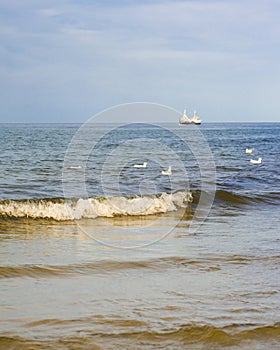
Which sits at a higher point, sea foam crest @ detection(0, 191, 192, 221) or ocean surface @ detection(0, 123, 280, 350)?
sea foam crest @ detection(0, 191, 192, 221)

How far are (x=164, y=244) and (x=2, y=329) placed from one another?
4.47 metres

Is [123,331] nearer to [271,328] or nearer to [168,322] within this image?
[168,322]

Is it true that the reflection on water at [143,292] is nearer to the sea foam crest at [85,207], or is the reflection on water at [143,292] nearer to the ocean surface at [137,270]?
the ocean surface at [137,270]

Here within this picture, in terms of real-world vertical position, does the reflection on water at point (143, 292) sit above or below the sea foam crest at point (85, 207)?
below

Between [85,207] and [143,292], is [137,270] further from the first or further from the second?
[85,207]

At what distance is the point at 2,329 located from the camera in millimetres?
5598

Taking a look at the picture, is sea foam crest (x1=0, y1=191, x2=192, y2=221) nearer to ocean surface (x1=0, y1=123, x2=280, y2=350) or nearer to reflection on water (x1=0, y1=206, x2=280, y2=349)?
ocean surface (x1=0, y1=123, x2=280, y2=350)

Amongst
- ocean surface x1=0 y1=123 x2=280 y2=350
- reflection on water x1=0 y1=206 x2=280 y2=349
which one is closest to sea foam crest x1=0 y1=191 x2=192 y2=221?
ocean surface x1=0 y1=123 x2=280 y2=350

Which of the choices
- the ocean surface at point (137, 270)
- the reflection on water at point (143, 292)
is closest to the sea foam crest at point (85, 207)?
the ocean surface at point (137, 270)

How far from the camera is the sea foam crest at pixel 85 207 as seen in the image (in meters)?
13.3

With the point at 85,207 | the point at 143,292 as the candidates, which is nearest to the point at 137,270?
the point at 143,292

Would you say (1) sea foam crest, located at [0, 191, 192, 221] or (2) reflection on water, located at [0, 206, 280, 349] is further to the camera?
(1) sea foam crest, located at [0, 191, 192, 221]

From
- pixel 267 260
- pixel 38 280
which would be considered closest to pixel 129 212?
pixel 267 260

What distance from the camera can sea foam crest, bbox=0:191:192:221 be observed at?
1330 centimetres
